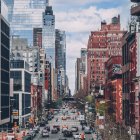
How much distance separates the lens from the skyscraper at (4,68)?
124375 millimetres

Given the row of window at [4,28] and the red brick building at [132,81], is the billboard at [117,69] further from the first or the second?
the red brick building at [132,81]

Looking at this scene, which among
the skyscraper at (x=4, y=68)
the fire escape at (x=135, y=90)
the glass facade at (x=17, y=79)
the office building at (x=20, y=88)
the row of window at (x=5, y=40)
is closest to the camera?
the fire escape at (x=135, y=90)

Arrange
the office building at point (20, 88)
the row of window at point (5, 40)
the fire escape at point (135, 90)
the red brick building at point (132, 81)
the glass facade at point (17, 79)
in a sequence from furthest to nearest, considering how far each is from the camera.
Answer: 1. the glass facade at point (17, 79)
2. the office building at point (20, 88)
3. the row of window at point (5, 40)
4. the red brick building at point (132, 81)
5. the fire escape at point (135, 90)

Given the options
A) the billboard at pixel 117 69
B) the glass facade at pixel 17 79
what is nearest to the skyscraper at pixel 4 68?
the billboard at pixel 117 69

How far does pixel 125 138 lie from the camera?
8362cm

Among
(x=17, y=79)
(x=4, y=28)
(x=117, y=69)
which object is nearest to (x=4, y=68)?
(x=4, y=28)

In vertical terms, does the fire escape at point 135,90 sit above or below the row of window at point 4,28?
below

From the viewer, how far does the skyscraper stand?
12438 cm

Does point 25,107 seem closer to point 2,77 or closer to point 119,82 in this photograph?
point 119,82

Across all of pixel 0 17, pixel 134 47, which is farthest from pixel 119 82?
pixel 134 47

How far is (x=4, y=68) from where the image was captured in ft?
428

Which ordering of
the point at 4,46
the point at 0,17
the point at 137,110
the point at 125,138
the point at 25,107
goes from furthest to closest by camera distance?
the point at 25,107, the point at 4,46, the point at 0,17, the point at 137,110, the point at 125,138

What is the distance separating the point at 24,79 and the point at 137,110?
273 feet

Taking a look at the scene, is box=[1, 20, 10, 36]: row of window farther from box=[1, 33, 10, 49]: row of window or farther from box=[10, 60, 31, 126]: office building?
box=[10, 60, 31, 126]: office building
